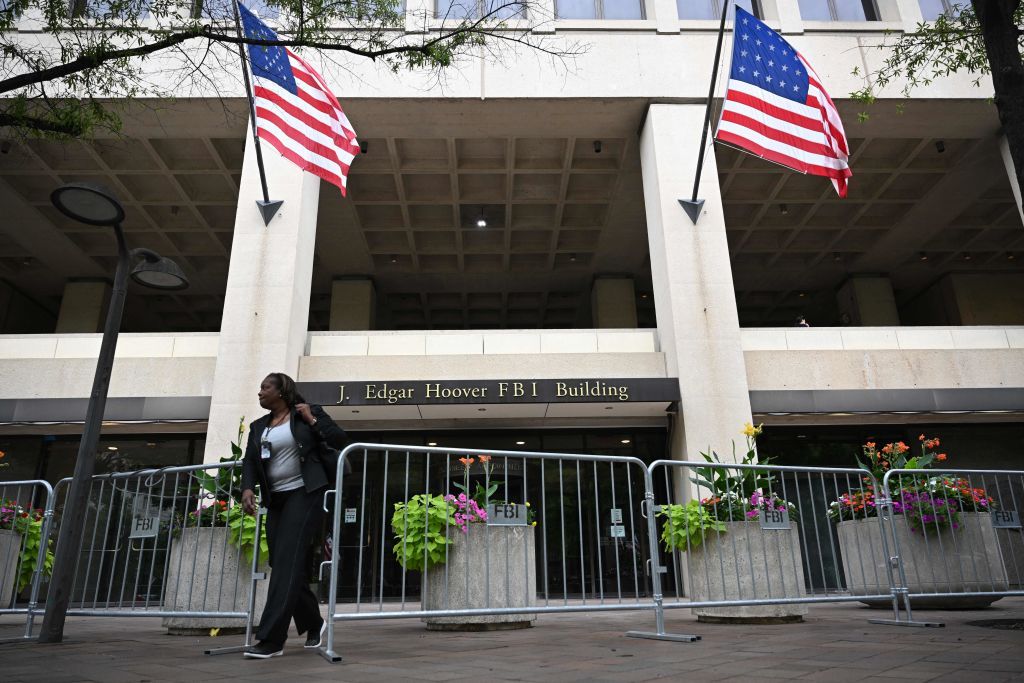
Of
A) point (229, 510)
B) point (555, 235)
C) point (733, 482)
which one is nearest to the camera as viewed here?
point (229, 510)

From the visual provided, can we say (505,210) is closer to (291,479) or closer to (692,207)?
(692,207)

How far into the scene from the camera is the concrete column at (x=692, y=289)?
503 inches

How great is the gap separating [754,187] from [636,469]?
8.23m

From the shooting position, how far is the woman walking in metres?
4.61

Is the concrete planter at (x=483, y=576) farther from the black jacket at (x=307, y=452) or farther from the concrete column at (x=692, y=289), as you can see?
the concrete column at (x=692, y=289)

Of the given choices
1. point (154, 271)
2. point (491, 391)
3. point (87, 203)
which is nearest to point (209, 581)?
point (154, 271)

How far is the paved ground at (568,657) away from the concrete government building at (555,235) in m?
6.84

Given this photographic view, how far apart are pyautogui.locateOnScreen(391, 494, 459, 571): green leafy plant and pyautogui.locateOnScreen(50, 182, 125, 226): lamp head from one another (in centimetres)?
390

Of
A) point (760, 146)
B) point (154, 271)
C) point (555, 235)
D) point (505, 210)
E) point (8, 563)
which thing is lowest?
point (8, 563)

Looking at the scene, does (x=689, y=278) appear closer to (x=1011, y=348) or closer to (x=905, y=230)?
(x=1011, y=348)

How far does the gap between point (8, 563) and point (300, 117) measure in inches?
284

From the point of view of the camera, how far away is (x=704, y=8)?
1591 cm

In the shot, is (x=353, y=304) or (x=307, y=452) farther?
(x=353, y=304)

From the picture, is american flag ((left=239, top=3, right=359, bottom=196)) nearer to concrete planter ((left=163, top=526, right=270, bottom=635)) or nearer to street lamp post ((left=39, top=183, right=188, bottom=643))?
street lamp post ((left=39, top=183, right=188, bottom=643))
